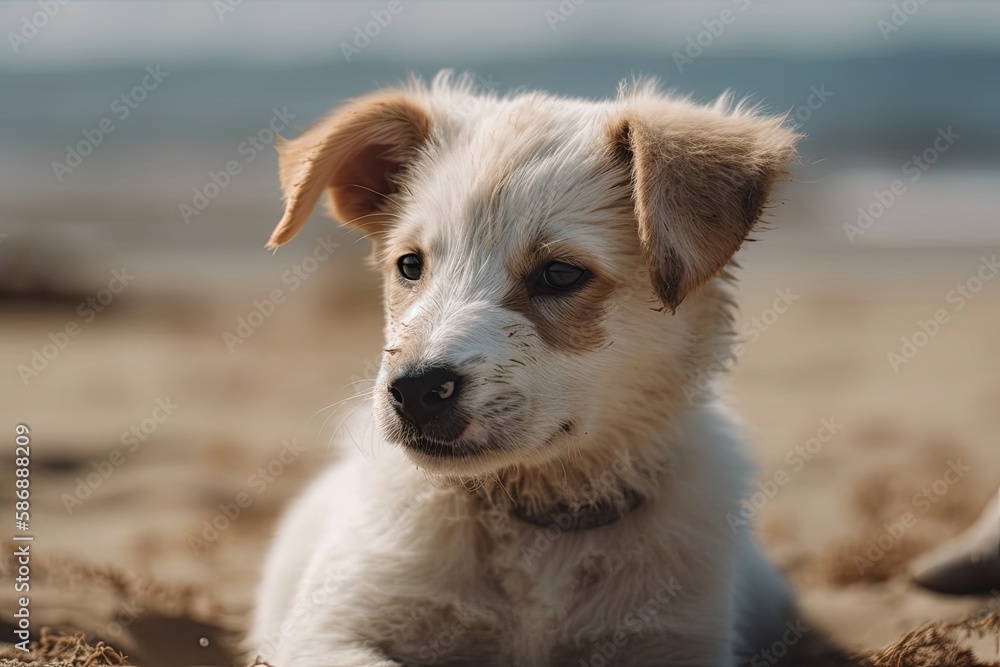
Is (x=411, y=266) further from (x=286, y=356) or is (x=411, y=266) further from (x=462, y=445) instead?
(x=286, y=356)

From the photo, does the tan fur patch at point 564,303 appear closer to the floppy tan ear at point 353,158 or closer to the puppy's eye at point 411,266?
the puppy's eye at point 411,266

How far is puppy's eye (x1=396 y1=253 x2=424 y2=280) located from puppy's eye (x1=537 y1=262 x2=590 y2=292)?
47 cm

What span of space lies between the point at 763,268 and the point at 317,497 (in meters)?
9.06

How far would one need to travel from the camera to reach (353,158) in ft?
13.1

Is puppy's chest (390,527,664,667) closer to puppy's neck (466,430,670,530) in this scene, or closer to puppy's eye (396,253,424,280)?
puppy's neck (466,430,670,530)

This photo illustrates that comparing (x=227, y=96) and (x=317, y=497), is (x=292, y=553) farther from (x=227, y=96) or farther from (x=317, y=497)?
(x=227, y=96)

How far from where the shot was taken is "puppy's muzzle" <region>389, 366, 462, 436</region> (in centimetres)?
295

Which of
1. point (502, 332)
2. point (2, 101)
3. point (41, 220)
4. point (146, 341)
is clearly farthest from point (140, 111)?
point (502, 332)

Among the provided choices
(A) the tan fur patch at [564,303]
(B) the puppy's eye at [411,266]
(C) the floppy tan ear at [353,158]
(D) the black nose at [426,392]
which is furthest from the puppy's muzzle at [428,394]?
(C) the floppy tan ear at [353,158]

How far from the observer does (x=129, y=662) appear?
12.6 feet

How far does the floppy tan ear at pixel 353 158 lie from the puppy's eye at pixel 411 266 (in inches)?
17.0

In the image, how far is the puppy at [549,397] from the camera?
314 cm

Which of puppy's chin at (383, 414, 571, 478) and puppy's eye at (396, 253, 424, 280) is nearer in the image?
puppy's chin at (383, 414, 571, 478)

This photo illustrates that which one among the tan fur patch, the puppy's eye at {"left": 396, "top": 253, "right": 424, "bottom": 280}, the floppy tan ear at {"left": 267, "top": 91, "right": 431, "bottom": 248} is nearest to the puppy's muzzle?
the tan fur patch
